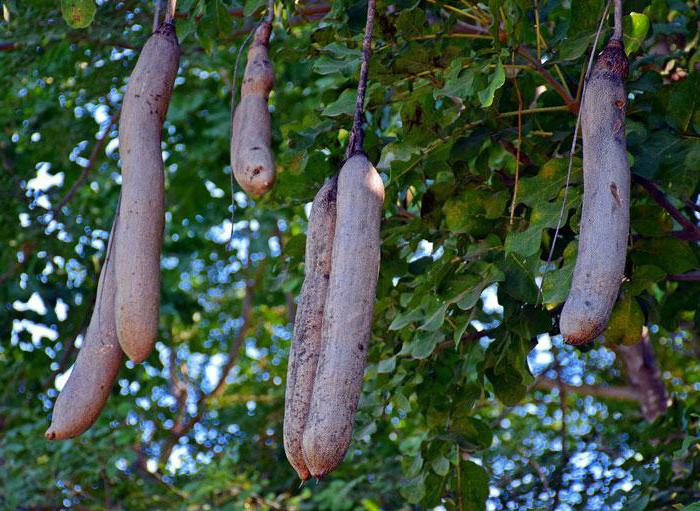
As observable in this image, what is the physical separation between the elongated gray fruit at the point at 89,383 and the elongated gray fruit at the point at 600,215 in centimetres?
63

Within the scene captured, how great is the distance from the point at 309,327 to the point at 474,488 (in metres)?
1.52

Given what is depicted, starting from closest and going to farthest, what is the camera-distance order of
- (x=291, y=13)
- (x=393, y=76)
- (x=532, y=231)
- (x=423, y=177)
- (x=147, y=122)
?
(x=147, y=122) → (x=532, y=231) → (x=393, y=76) → (x=423, y=177) → (x=291, y=13)

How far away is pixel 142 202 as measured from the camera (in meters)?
1.44

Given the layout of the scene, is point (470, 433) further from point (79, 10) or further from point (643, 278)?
point (79, 10)

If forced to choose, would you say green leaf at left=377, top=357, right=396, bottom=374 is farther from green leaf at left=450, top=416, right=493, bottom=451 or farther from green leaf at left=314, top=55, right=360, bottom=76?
green leaf at left=314, top=55, right=360, bottom=76

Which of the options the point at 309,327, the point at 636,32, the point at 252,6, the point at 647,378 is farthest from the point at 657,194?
the point at 647,378

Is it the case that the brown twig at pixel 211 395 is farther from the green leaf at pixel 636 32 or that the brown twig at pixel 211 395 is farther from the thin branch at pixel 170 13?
the thin branch at pixel 170 13

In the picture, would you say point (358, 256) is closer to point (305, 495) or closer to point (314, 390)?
point (314, 390)

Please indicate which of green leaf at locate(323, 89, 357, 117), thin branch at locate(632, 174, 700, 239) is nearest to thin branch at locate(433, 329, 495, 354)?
thin branch at locate(632, 174, 700, 239)

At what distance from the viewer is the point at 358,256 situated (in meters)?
1.26

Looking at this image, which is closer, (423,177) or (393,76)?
(393,76)

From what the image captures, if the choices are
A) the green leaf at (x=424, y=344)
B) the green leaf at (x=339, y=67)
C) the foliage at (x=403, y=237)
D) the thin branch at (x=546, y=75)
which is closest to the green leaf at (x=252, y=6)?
the foliage at (x=403, y=237)

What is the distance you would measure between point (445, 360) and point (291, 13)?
1017mm

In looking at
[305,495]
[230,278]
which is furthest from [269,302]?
[305,495]
